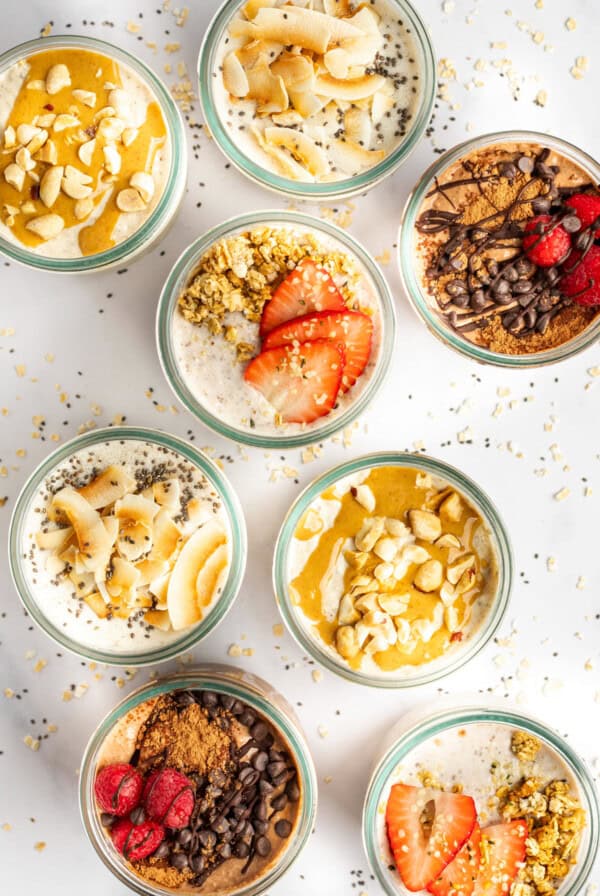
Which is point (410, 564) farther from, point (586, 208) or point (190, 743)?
point (586, 208)

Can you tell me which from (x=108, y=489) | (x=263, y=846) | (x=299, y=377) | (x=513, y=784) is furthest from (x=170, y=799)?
(x=299, y=377)

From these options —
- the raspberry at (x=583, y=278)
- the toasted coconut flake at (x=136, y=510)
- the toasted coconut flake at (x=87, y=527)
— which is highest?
the raspberry at (x=583, y=278)

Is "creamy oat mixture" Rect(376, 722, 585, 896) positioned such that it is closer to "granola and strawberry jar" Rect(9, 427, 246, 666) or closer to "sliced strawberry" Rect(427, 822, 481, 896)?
"sliced strawberry" Rect(427, 822, 481, 896)

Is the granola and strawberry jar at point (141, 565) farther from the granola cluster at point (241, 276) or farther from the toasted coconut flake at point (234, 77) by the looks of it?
the toasted coconut flake at point (234, 77)

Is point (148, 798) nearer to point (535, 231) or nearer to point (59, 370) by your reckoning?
point (59, 370)

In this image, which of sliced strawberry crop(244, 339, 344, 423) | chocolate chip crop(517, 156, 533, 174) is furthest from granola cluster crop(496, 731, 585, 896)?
chocolate chip crop(517, 156, 533, 174)

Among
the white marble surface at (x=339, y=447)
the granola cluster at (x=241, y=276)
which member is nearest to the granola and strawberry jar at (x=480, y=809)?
the white marble surface at (x=339, y=447)

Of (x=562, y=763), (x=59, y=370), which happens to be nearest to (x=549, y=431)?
(x=562, y=763)
